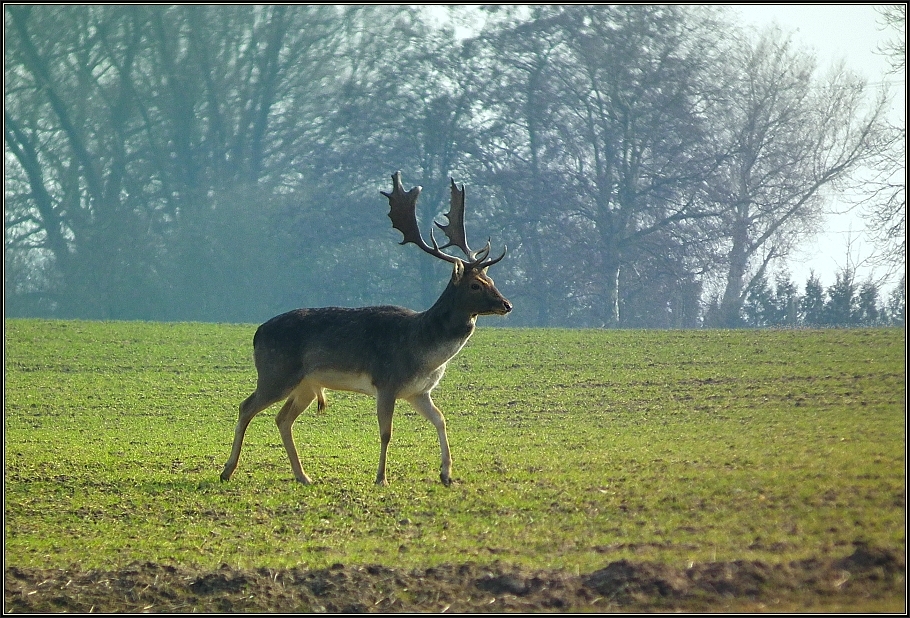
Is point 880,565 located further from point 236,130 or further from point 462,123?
point 236,130

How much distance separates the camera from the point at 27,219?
53.8 m

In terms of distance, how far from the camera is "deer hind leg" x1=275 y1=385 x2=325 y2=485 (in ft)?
44.5

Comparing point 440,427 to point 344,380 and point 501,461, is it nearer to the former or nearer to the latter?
point 344,380

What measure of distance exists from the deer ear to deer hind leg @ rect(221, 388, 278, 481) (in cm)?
237

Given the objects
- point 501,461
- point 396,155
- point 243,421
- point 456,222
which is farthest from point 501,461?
point 396,155

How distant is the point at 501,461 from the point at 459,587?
564cm

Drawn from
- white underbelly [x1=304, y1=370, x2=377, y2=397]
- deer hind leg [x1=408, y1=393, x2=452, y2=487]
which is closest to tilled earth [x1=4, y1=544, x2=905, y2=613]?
deer hind leg [x1=408, y1=393, x2=452, y2=487]

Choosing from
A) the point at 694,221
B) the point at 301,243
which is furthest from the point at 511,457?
the point at 301,243

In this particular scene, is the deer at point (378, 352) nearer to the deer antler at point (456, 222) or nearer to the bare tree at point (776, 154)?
the deer antler at point (456, 222)

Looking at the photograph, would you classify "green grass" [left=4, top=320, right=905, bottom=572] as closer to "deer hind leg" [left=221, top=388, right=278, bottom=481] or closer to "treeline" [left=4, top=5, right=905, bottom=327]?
"deer hind leg" [left=221, top=388, right=278, bottom=481]

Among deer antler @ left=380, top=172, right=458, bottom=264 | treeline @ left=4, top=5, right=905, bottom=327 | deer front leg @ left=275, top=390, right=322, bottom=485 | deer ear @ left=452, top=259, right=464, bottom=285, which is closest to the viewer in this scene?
deer ear @ left=452, top=259, right=464, bottom=285

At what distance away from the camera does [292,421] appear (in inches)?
551

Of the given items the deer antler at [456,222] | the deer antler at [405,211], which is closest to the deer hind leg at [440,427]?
the deer antler at [456,222]

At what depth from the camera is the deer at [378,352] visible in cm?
1332
